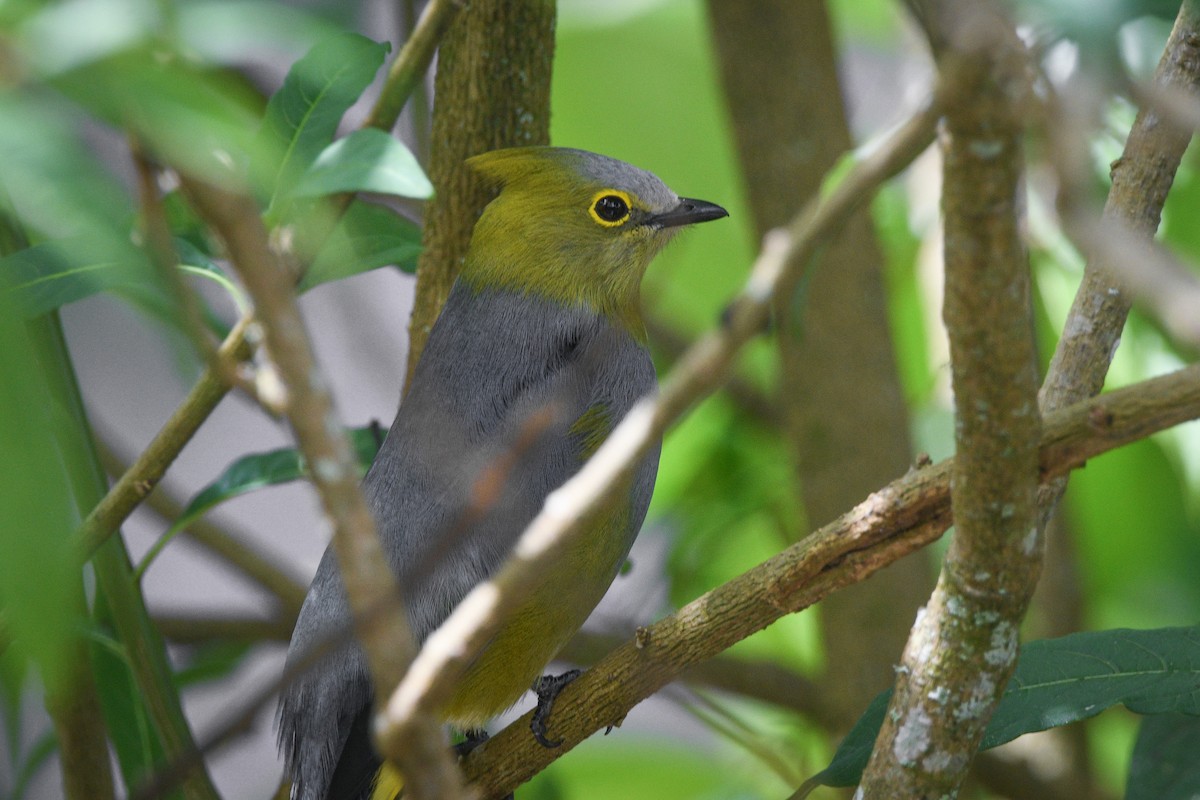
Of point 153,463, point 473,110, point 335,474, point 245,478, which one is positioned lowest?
point 335,474

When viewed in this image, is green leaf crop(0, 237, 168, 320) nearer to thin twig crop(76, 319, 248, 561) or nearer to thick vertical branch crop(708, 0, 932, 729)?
thin twig crop(76, 319, 248, 561)

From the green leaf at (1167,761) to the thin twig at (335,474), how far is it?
1.11 m

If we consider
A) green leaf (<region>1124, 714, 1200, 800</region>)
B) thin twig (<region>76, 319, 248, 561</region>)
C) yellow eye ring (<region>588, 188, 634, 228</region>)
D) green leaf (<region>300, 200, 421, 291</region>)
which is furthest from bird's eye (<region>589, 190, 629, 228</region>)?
green leaf (<region>1124, 714, 1200, 800</region>)

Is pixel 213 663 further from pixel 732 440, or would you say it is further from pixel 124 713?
pixel 732 440

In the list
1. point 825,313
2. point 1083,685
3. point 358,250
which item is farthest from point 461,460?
point 825,313

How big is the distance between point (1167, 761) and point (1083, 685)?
234 mm

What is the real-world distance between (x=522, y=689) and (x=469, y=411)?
1.57 feet

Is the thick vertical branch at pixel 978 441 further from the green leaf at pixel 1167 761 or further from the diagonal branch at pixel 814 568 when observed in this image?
the green leaf at pixel 1167 761

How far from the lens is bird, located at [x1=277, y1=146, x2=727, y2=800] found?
5.94 ft

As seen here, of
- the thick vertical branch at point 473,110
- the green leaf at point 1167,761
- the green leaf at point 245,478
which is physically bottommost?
the green leaf at point 1167,761

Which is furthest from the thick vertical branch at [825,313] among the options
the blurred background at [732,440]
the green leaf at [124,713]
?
the green leaf at [124,713]

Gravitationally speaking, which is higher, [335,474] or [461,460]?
[461,460]

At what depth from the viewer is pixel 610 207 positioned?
7.97 feet

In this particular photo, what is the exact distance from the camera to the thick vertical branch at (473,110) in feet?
6.41
